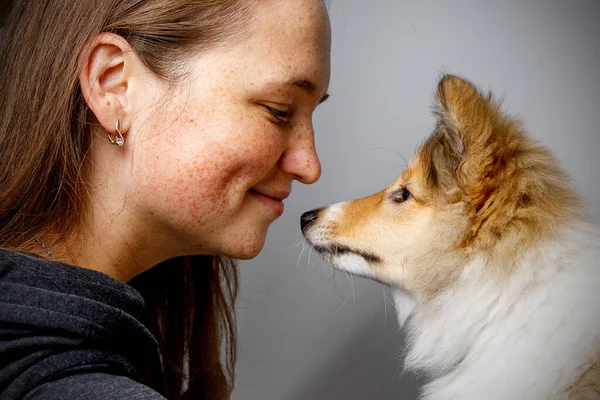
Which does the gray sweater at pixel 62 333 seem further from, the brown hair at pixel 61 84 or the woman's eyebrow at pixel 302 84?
the woman's eyebrow at pixel 302 84

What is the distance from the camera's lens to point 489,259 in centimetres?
108

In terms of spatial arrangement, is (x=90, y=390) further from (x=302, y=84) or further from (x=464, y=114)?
(x=464, y=114)

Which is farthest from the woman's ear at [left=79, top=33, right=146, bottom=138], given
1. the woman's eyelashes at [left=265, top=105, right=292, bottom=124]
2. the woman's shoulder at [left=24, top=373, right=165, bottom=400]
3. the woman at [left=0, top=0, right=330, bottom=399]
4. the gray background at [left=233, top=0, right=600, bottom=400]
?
the gray background at [left=233, top=0, right=600, bottom=400]

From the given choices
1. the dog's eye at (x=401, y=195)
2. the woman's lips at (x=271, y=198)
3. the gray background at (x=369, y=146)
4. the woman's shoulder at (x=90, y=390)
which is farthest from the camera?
the gray background at (x=369, y=146)

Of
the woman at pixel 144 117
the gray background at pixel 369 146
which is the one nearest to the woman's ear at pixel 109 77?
the woman at pixel 144 117

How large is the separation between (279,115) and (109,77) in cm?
29

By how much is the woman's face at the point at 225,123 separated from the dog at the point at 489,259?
0.27 m

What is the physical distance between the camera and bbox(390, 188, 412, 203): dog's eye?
1.24 meters

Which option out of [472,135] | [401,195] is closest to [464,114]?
[472,135]

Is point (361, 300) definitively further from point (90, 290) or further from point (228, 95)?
point (90, 290)

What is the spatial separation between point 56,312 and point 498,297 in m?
0.71

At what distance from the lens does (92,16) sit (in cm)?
100

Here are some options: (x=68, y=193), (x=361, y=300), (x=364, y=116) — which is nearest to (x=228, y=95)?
(x=68, y=193)

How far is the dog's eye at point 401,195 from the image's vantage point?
48.8 inches
